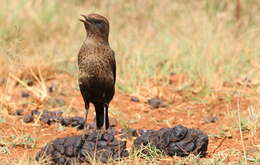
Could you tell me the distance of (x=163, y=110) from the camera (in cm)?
→ 714

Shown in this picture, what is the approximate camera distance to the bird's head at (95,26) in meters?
5.34

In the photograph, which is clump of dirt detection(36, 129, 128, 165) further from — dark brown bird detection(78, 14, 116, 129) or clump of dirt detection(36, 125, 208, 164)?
dark brown bird detection(78, 14, 116, 129)

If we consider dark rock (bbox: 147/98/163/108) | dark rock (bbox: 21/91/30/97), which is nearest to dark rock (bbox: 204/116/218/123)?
dark rock (bbox: 147/98/163/108)

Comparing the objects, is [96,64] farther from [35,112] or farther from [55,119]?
[35,112]

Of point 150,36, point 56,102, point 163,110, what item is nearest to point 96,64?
point 56,102

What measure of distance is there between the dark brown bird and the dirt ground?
1.64 feet

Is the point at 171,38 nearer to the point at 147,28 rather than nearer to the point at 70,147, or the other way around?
the point at 147,28

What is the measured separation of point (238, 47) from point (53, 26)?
303 cm

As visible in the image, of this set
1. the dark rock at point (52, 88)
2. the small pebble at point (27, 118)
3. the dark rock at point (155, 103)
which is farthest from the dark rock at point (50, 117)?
the dark rock at point (155, 103)

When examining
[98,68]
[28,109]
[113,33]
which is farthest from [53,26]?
[98,68]

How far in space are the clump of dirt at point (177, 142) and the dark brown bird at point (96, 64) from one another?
70cm

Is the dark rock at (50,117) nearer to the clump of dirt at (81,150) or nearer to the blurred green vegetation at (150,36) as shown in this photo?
the blurred green vegetation at (150,36)

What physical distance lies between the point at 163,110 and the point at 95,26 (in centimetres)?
209

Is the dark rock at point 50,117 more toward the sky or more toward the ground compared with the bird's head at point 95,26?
more toward the ground
